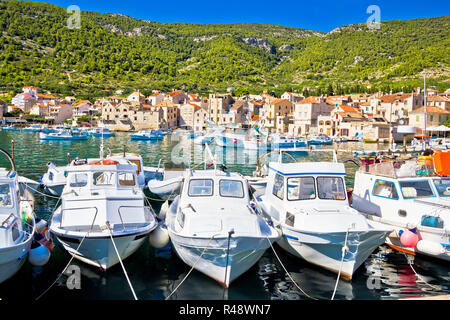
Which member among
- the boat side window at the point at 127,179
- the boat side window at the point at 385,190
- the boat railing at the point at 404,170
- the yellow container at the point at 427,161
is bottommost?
the boat side window at the point at 385,190

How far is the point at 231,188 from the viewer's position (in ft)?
38.1

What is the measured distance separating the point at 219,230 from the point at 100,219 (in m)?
3.56

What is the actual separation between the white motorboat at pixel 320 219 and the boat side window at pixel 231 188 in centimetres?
140

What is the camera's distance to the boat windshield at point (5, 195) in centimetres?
1006

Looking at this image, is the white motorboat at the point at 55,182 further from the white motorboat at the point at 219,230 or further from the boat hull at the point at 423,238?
the boat hull at the point at 423,238

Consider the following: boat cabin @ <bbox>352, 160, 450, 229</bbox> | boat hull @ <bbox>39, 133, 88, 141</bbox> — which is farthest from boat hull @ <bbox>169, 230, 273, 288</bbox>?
boat hull @ <bbox>39, 133, 88, 141</bbox>

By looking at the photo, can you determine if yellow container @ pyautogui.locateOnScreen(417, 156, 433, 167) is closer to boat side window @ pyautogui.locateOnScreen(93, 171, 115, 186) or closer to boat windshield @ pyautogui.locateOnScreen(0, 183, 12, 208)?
boat side window @ pyautogui.locateOnScreen(93, 171, 115, 186)

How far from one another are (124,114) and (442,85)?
10216 centimetres

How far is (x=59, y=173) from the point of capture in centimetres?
2067

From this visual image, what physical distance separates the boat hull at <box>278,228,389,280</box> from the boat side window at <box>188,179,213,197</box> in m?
2.70

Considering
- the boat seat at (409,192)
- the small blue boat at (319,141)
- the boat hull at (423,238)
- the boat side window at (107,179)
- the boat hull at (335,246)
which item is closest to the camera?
the boat hull at (335,246)

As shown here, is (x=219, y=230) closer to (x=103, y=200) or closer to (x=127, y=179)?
(x=103, y=200)

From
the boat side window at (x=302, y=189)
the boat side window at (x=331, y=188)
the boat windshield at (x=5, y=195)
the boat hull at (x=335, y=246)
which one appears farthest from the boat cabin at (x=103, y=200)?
the boat side window at (x=331, y=188)
